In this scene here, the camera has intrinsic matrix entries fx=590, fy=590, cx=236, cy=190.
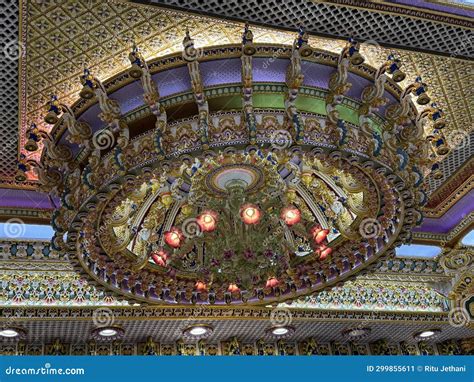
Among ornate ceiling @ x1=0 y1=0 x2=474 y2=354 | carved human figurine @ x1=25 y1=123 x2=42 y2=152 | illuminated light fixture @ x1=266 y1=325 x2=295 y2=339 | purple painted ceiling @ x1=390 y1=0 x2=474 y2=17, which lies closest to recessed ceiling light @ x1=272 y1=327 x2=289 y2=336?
illuminated light fixture @ x1=266 y1=325 x2=295 y2=339

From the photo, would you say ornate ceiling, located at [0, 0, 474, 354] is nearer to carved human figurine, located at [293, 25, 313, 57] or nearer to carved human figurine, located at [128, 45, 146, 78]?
carved human figurine, located at [293, 25, 313, 57]

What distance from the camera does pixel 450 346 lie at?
8.02m

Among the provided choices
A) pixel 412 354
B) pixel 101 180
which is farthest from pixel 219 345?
pixel 101 180

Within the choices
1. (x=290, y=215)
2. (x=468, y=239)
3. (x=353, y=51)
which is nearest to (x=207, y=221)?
(x=290, y=215)

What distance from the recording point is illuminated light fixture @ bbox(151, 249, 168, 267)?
16.0 ft

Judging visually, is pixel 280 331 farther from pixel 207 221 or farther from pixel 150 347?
pixel 207 221

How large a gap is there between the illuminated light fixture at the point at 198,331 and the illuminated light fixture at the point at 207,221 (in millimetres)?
2390

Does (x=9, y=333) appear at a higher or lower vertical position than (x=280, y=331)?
lower

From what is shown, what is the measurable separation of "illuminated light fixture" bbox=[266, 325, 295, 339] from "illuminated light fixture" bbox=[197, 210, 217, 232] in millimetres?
2744

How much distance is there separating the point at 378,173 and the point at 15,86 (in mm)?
2638

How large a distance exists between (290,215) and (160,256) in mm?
1131

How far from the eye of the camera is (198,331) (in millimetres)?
6742

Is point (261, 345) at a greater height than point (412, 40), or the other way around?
point (412, 40)

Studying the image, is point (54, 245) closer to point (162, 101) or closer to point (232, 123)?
point (162, 101)
